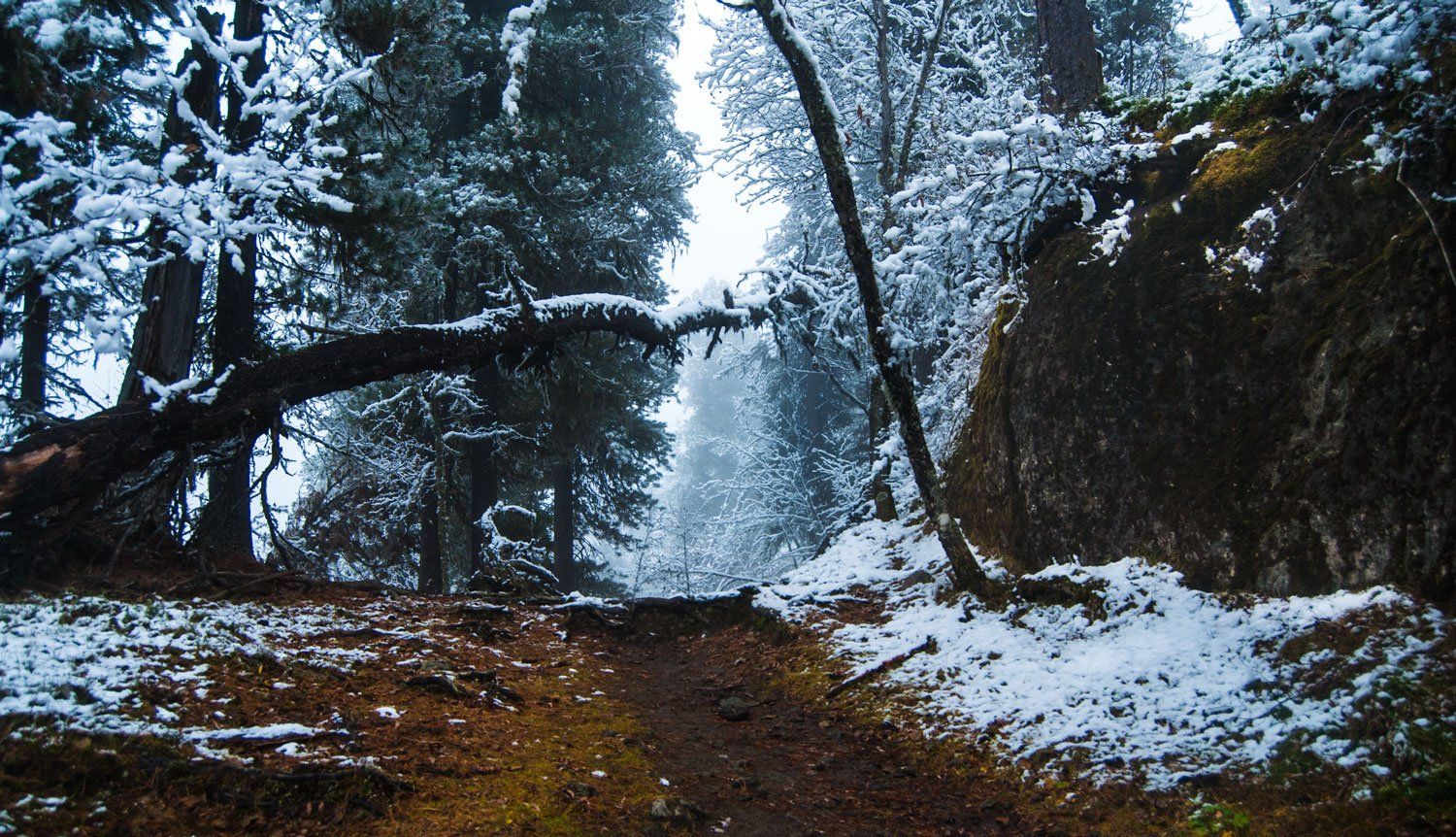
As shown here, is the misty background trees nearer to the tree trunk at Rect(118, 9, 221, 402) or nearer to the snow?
the tree trunk at Rect(118, 9, 221, 402)

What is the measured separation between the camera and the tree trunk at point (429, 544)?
36.0 ft

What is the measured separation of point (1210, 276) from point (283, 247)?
778 cm

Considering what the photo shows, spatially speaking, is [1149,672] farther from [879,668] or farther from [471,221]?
[471,221]

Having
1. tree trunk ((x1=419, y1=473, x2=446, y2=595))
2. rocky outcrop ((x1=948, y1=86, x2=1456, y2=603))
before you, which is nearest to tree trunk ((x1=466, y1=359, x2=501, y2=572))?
tree trunk ((x1=419, y1=473, x2=446, y2=595))

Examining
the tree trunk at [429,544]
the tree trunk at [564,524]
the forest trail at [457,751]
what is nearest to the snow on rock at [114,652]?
the forest trail at [457,751]

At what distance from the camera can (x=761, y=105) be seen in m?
13.1

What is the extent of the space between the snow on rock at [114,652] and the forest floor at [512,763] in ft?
0.20

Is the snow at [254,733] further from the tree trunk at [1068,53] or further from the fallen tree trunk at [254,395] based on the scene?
the tree trunk at [1068,53]

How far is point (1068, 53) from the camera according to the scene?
7.48m

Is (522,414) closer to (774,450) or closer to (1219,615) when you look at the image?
(774,450)

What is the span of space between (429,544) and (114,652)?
8246 millimetres

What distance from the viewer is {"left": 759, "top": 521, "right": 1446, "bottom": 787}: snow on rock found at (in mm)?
3084

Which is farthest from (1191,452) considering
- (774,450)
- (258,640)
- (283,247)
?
(774,450)

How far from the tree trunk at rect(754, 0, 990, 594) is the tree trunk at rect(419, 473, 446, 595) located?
7804 millimetres
